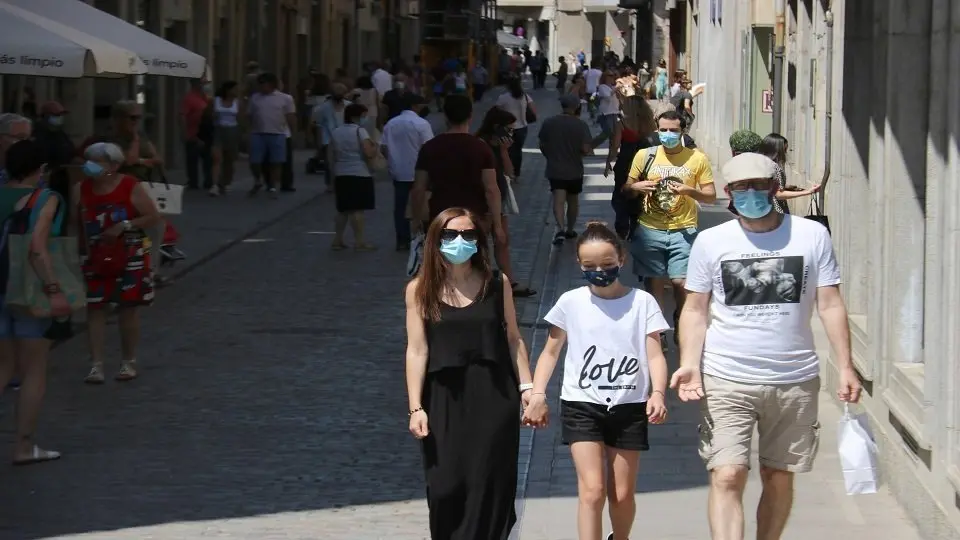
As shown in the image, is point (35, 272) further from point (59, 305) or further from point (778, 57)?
point (778, 57)

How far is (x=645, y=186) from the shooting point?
11695mm

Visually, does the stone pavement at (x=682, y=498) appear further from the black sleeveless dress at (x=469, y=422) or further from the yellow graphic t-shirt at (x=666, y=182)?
→ the yellow graphic t-shirt at (x=666, y=182)

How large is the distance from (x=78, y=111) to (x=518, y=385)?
18.5 meters

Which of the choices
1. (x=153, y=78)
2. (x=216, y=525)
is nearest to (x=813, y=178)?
(x=216, y=525)

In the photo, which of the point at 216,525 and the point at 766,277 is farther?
the point at 216,525

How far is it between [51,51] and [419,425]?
874 cm

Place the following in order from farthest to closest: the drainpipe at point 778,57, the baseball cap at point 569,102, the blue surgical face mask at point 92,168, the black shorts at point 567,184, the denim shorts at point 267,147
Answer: the denim shorts at point 267,147
the drainpipe at point 778,57
the baseball cap at point 569,102
the black shorts at point 567,184
the blue surgical face mask at point 92,168

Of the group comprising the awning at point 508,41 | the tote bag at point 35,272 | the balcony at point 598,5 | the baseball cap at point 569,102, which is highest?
the balcony at point 598,5

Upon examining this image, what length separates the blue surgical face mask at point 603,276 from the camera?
6.99 metres

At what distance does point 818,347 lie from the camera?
12.6 meters

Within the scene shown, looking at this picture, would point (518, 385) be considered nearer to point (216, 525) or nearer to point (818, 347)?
point (216, 525)

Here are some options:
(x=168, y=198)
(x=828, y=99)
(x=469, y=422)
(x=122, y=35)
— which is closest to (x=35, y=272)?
(x=469, y=422)

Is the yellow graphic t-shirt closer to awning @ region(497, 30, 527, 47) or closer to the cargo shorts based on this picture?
the cargo shorts

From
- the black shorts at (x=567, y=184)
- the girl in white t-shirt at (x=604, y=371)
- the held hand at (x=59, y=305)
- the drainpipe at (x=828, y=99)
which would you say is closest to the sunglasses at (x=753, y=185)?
the girl in white t-shirt at (x=604, y=371)
